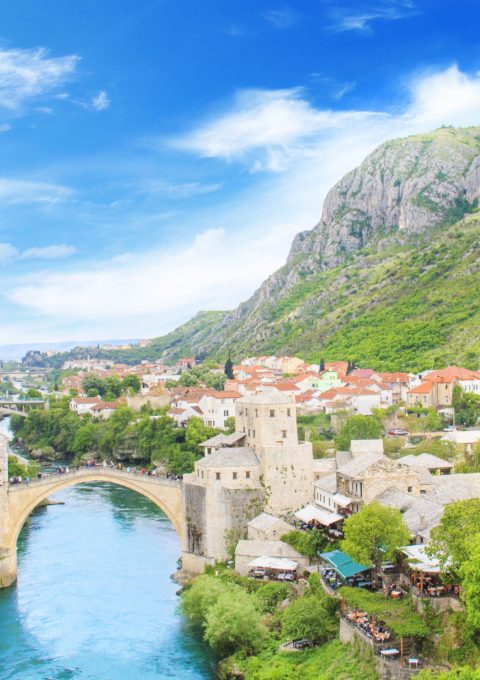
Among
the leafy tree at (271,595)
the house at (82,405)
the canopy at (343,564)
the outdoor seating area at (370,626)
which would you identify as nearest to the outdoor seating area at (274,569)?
the leafy tree at (271,595)

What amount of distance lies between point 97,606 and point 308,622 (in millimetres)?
13161

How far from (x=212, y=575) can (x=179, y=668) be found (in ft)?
22.7

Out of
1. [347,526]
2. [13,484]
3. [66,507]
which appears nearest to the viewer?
[347,526]

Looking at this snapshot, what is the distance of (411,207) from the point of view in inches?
6604

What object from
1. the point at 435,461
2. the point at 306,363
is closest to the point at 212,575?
the point at 435,461

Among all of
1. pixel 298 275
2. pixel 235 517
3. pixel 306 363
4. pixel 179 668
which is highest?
pixel 298 275

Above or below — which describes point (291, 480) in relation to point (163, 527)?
above

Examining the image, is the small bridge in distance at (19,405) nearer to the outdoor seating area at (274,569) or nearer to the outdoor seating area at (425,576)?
the outdoor seating area at (274,569)

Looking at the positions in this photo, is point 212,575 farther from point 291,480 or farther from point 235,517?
point 291,480

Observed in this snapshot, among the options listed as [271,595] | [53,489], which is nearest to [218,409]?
[53,489]

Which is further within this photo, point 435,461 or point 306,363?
point 306,363

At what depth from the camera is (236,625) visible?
1232 inches

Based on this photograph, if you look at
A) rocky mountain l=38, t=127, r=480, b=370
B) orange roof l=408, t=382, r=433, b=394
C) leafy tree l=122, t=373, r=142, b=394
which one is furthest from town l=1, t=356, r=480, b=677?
leafy tree l=122, t=373, r=142, b=394

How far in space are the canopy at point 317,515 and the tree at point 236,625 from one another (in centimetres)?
728
